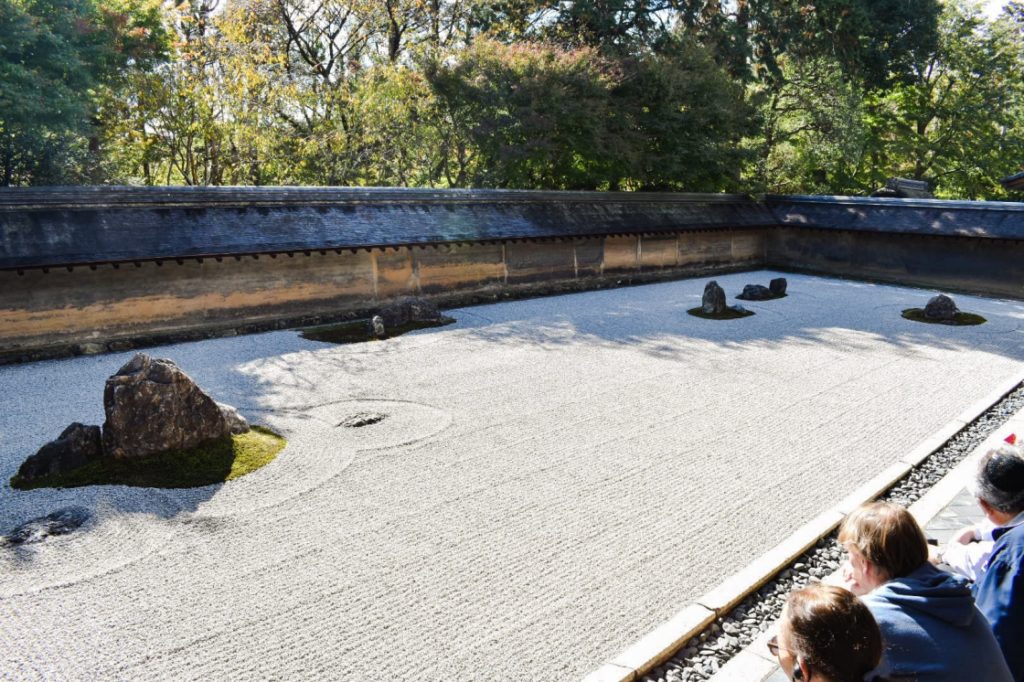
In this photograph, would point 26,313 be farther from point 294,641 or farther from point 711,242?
point 711,242

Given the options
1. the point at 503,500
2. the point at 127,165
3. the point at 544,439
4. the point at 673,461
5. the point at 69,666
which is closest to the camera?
the point at 69,666

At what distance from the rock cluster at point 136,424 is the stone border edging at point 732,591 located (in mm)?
5511

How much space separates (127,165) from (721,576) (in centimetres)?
2274

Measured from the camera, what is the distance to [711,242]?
2322 cm

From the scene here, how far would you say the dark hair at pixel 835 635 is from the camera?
262 centimetres

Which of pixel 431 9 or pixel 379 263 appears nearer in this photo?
pixel 379 263

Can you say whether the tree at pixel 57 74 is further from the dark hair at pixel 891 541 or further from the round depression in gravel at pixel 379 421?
the dark hair at pixel 891 541

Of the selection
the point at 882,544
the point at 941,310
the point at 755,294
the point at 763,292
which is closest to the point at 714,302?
the point at 755,294

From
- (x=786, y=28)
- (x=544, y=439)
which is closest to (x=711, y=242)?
(x=786, y=28)

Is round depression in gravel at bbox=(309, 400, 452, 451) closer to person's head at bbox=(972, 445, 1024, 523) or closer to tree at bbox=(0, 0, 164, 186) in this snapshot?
person's head at bbox=(972, 445, 1024, 523)

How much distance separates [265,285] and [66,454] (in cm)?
768

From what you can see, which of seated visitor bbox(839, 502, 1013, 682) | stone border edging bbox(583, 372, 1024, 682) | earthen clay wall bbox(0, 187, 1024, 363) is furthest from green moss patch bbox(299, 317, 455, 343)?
seated visitor bbox(839, 502, 1013, 682)

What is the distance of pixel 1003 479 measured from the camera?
383cm

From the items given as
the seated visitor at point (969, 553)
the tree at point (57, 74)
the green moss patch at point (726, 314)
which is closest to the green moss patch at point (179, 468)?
the seated visitor at point (969, 553)
